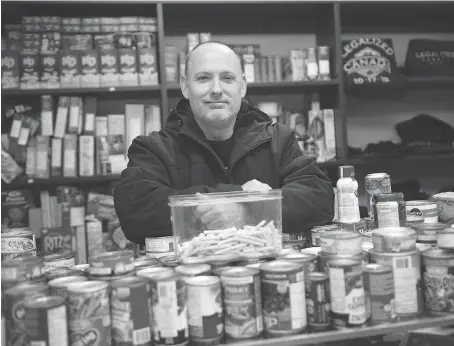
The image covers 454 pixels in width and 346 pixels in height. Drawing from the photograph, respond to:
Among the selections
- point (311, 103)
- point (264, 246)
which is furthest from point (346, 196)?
point (311, 103)

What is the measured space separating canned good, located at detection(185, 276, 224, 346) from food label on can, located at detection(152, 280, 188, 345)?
0.07 ft

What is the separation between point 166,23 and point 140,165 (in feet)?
5.91

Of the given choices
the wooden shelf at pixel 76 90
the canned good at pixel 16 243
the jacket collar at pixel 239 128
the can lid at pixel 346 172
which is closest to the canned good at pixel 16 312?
the canned good at pixel 16 243

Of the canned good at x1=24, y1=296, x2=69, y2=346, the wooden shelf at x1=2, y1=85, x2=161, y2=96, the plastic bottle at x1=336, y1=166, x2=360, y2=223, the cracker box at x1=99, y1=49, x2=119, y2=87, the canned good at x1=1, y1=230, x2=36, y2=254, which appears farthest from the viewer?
the cracker box at x1=99, y1=49, x2=119, y2=87

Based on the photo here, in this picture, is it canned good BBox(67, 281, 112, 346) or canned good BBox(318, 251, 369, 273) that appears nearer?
canned good BBox(67, 281, 112, 346)

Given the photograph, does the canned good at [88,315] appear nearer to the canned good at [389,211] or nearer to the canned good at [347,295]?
the canned good at [347,295]

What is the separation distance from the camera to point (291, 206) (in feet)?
5.42

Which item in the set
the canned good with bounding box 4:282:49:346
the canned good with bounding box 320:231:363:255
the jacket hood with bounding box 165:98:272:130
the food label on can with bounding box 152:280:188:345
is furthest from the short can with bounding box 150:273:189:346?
the jacket hood with bounding box 165:98:272:130

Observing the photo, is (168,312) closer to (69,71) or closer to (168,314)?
(168,314)

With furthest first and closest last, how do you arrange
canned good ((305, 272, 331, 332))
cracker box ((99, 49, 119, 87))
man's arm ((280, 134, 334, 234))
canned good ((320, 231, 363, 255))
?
1. cracker box ((99, 49, 119, 87))
2. man's arm ((280, 134, 334, 234))
3. canned good ((320, 231, 363, 255))
4. canned good ((305, 272, 331, 332))

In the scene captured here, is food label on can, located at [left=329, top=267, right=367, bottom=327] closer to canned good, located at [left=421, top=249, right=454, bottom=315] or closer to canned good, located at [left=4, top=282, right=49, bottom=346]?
canned good, located at [left=421, top=249, right=454, bottom=315]

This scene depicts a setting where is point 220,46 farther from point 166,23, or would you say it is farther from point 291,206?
point 166,23

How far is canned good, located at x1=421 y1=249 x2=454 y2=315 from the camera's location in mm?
1003

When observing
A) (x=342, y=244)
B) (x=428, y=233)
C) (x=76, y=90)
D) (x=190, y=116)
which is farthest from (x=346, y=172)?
(x=76, y=90)
